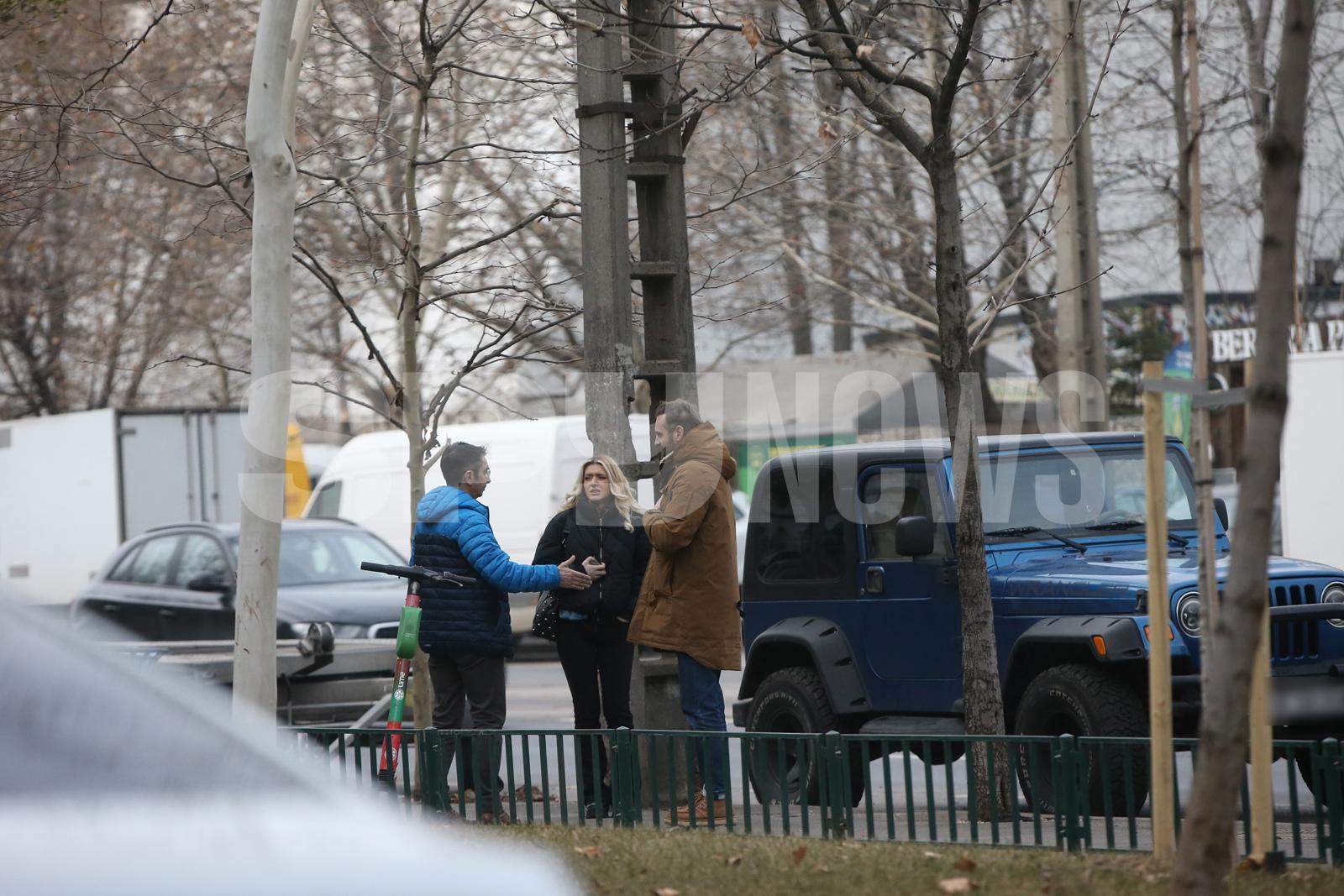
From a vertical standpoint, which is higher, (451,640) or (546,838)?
(451,640)

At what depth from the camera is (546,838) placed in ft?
22.4

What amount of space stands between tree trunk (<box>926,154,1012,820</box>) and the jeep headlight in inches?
36.2

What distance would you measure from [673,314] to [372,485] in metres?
13.4

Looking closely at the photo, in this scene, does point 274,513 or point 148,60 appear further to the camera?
point 148,60

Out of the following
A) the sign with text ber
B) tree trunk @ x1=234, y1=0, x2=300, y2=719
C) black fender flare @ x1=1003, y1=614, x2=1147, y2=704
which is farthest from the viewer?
the sign with text ber

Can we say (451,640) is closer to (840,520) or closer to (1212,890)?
(840,520)

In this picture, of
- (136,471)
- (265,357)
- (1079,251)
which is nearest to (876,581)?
(265,357)

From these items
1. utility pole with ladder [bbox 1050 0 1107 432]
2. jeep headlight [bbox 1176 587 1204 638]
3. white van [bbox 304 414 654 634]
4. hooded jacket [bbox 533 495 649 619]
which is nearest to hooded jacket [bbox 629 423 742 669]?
hooded jacket [bbox 533 495 649 619]

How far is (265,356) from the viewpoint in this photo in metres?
8.58

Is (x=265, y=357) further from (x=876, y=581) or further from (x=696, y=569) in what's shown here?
(x=876, y=581)

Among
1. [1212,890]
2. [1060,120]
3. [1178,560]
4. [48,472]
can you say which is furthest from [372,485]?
[1212,890]

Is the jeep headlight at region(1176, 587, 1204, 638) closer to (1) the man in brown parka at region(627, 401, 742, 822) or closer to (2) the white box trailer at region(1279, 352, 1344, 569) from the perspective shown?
(1) the man in brown parka at region(627, 401, 742, 822)

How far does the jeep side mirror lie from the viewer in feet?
28.7

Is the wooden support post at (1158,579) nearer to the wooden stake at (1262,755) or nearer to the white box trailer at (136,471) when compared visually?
the wooden stake at (1262,755)
